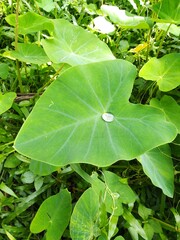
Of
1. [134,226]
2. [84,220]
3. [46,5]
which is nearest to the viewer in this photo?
[84,220]

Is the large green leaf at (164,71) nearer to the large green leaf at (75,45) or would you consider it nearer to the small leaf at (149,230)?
the large green leaf at (75,45)

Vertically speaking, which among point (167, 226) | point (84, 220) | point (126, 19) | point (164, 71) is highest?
point (126, 19)

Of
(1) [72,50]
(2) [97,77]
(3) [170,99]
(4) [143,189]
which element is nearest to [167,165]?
(4) [143,189]

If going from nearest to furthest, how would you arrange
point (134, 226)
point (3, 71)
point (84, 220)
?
1. point (84, 220)
2. point (134, 226)
3. point (3, 71)

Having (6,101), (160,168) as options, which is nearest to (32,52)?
(6,101)

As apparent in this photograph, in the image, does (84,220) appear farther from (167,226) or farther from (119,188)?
(167,226)

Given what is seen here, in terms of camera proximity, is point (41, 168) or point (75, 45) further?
point (75, 45)
